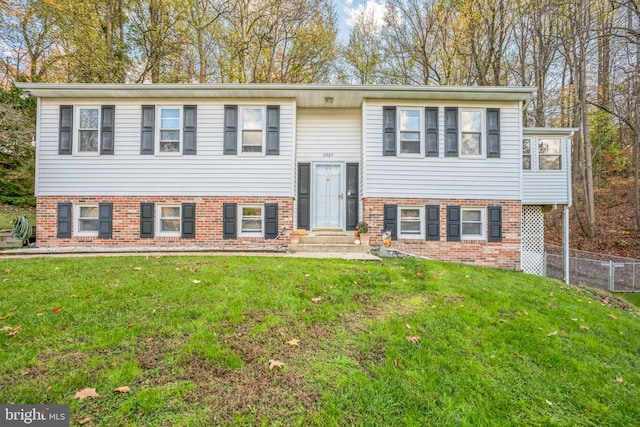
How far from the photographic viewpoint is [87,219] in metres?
8.78

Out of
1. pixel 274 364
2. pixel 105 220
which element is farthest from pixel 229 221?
pixel 274 364

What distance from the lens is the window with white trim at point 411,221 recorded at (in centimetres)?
880

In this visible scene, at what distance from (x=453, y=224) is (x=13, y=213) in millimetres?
17778

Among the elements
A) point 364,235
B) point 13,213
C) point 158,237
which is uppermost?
point 13,213

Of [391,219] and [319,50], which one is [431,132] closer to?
[391,219]

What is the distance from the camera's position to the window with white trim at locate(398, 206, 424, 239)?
880cm

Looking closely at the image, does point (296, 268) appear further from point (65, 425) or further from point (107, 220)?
point (107, 220)

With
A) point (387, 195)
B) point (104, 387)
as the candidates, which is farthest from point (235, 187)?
point (104, 387)

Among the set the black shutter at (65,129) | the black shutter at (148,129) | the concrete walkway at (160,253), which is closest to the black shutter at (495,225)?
the concrete walkway at (160,253)

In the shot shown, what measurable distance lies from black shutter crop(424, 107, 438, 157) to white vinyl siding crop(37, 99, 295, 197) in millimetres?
4052

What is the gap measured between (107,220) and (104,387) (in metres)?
7.84

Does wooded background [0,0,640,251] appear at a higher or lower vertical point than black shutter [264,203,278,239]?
higher

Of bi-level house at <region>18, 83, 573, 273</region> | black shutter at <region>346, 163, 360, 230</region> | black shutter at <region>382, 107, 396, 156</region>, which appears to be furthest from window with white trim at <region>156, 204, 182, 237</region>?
black shutter at <region>382, 107, 396, 156</region>

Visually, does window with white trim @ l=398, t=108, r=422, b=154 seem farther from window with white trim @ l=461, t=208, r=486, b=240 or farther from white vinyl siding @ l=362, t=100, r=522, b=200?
window with white trim @ l=461, t=208, r=486, b=240
